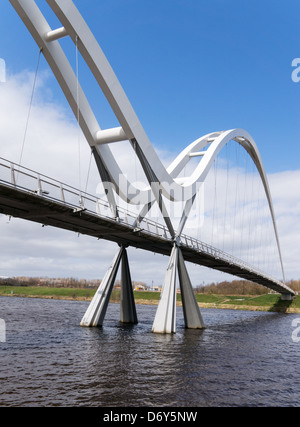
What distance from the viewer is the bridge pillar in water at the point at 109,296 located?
2669 centimetres

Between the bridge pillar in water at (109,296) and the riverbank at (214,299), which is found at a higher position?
the bridge pillar in water at (109,296)

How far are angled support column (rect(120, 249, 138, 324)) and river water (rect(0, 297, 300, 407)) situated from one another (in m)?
6.52

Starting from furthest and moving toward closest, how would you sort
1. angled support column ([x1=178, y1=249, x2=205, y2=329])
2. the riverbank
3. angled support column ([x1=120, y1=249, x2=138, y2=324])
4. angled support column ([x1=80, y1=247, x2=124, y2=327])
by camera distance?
the riverbank, angled support column ([x1=120, y1=249, x2=138, y2=324]), angled support column ([x1=178, y1=249, x2=205, y2=329]), angled support column ([x1=80, y1=247, x2=124, y2=327])

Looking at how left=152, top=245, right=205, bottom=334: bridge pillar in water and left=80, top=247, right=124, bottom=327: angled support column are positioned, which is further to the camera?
left=80, top=247, right=124, bottom=327: angled support column

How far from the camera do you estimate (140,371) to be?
1415cm

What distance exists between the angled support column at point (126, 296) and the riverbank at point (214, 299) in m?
49.0

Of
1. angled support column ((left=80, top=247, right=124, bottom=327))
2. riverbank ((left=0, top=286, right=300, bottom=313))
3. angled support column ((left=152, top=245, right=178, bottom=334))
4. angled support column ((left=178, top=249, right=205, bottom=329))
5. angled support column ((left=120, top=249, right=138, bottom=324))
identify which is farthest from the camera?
riverbank ((left=0, top=286, right=300, bottom=313))

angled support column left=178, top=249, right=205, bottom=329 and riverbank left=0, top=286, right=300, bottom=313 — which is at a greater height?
angled support column left=178, top=249, right=205, bottom=329

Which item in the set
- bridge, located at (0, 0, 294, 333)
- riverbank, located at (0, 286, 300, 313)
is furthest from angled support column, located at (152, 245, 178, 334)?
riverbank, located at (0, 286, 300, 313)

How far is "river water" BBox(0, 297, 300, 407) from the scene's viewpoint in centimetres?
1079

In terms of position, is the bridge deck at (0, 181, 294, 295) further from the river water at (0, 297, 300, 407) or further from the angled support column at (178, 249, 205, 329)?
the river water at (0, 297, 300, 407)

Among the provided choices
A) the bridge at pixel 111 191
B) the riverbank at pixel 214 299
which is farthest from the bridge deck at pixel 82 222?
the riverbank at pixel 214 299

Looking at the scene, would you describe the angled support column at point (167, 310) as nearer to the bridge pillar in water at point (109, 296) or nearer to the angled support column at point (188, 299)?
the angled support column at point (188, 299)

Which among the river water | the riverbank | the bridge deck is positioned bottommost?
the riverbank
